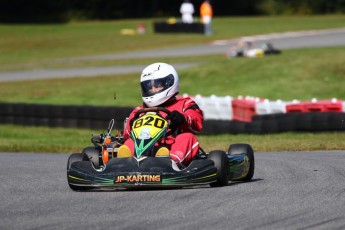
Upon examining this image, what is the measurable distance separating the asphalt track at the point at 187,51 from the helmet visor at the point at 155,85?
18479 mm

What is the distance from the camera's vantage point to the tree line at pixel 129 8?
211 ft

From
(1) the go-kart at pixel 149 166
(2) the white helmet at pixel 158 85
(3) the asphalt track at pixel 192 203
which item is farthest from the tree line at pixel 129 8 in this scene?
(1) the go-kart at pixel 149 166

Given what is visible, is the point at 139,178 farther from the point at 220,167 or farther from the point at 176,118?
the point at 176,118

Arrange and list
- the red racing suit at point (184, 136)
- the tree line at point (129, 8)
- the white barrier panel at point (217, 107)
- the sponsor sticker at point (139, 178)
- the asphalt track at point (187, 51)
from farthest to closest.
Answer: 1. the tree line at point (129, 8)
2. the asphalt track at point (187, 51)
3. the white barrier panel at point (217, 107)
4. the red racing suit at point (184, 136)
5. the sponsor sticker at point (139, 178)

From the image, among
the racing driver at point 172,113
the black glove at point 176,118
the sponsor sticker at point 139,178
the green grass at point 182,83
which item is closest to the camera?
the sponsor sticker at point 139,178

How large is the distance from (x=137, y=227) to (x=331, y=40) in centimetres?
3207

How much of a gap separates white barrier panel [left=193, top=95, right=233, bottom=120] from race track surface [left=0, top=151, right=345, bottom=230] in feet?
27.5

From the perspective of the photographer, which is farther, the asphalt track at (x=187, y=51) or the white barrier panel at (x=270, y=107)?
the asphalt track at (x=187, y=51)

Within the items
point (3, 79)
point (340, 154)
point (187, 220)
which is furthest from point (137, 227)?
point (3, 79)

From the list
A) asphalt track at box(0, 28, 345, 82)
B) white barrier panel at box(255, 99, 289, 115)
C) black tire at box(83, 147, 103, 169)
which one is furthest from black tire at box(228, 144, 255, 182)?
asphalt track at box(0, 28, 345, 82)

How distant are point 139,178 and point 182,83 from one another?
56.1 feet

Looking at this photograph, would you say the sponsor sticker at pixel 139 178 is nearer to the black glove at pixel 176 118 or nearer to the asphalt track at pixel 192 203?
the asphalt track at pixel 192 203

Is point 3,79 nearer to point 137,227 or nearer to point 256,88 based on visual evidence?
point 256,88

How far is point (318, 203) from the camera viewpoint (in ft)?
23.3
